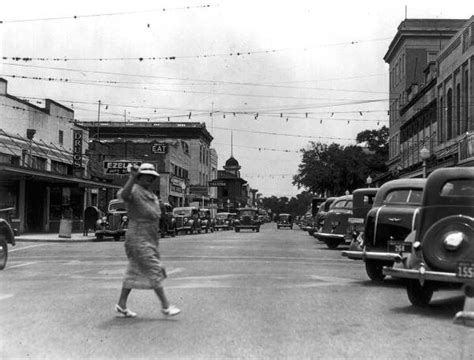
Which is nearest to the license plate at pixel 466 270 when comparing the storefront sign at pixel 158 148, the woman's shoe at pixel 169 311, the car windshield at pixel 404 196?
the woman's shoe at pixel 169 311

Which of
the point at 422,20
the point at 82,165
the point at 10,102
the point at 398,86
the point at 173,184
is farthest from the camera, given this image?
the point at 173,184

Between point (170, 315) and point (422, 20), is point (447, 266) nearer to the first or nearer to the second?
point (170, 315)

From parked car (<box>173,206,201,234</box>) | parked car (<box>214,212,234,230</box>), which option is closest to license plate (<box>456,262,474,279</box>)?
parked car (<box>173,206,201,234</box>)

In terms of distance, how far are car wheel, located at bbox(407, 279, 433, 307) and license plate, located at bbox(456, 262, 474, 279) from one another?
1287 millimetres

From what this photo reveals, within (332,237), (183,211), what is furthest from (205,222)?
(332,237)

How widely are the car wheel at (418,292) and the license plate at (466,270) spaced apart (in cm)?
129

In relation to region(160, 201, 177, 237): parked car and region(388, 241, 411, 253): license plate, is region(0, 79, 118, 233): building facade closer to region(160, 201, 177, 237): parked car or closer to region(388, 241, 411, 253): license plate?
region(160, 201, 177, 237): parked car

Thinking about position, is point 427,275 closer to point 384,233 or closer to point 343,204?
point 384,233

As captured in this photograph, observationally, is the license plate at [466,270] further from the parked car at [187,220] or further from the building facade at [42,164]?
the parked car at [187,220]

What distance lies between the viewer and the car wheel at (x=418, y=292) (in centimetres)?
887

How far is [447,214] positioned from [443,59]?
33436 mm

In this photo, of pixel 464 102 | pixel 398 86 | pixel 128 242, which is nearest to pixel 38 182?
pixel 464 102

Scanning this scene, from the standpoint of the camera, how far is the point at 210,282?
11430 millimetres

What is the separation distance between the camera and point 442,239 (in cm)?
805
